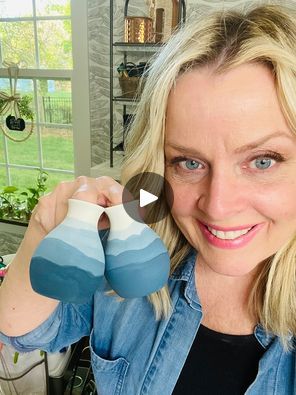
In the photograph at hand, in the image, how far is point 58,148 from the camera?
2406mm

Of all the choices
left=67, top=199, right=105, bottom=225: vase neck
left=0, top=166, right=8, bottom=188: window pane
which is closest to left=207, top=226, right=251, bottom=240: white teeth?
left=67, top=199, right=105, bottom=225: vase neck

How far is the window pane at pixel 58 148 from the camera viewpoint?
7.73ft

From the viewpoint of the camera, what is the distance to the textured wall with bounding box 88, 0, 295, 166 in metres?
1.85

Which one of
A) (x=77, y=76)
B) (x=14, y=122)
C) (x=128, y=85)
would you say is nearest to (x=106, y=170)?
(x=128, y=85)

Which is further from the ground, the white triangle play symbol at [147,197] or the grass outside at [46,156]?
the white triangle play symbol at [147,197]

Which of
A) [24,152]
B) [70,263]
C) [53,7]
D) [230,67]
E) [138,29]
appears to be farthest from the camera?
[24,152]

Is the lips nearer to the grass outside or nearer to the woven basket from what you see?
the woven basket

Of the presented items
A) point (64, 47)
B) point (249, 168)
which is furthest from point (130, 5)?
point (249, 168)

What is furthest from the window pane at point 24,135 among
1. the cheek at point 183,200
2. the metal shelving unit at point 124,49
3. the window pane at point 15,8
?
A: the cheek at point 183,200

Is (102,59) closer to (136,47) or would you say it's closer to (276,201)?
(136,47)

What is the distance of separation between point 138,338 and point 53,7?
2.02 meters

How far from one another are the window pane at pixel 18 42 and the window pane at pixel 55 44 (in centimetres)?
7

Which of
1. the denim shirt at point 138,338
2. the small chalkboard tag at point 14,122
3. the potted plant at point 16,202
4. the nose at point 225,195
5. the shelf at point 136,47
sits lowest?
the potted plant at point 16,202
